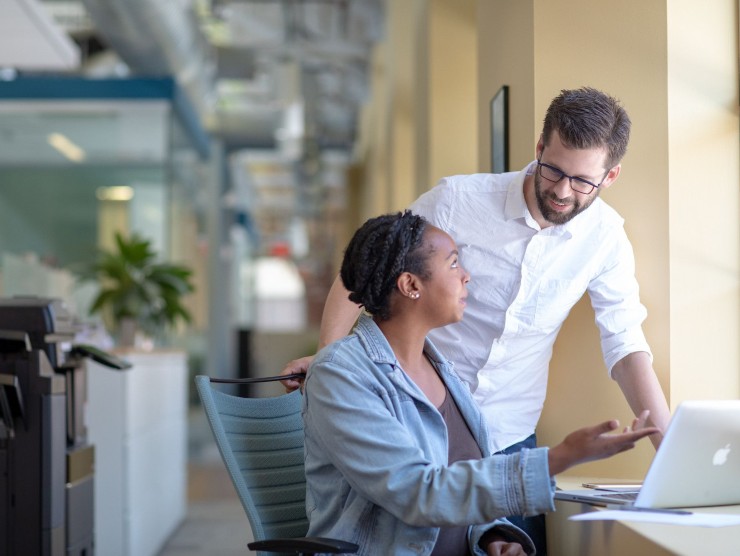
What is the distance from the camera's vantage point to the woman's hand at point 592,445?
1.79m

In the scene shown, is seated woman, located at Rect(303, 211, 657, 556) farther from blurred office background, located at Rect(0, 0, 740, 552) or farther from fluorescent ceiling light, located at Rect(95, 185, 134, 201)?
fluorescent ceiling light, located at Rect(95, 185, 134, 201)

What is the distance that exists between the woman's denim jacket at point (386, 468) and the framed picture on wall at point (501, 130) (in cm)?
155

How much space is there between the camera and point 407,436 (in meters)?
2.01

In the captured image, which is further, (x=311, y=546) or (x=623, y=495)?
(x=623, y=495)

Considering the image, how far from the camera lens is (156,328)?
725 centimetres

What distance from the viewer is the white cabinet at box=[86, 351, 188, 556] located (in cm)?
518

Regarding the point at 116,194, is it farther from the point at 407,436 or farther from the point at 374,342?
the point at 407,436

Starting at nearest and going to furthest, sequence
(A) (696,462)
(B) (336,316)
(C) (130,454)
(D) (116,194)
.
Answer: (A) (696,462)
(B) (336,316)
(C) (130,454)
(D) (116,194)

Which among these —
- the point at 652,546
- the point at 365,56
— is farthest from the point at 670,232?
the point at 365,56

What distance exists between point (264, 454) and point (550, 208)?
95cm

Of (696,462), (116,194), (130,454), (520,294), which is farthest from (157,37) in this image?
(696,462)

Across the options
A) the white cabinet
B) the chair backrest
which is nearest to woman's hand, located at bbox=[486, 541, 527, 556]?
the chair backrest

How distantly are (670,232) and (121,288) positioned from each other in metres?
4.64

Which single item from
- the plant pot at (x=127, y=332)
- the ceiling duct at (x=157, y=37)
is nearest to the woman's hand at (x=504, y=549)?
the plant pot at (x=127, y=332)
